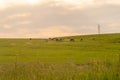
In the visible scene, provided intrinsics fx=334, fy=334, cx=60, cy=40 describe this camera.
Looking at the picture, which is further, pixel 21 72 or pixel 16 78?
pixel 21 72

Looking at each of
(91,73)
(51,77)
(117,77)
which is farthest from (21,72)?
(117,77)

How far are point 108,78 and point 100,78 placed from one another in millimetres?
256

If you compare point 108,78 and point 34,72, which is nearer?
point 108,78

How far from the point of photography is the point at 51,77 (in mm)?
10836

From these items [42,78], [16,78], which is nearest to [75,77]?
[42,78]

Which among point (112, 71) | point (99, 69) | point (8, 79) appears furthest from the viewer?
point (99, 69)

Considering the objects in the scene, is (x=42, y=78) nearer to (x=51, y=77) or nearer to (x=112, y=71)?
(x=51, y=77)

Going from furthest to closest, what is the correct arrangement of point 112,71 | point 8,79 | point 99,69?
point 99,69
point 112,71
point 8,79

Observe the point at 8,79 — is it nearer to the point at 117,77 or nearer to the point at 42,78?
the point at 42,78

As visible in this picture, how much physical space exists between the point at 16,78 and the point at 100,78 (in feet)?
8.76

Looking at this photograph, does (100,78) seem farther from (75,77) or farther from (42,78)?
(42,78)

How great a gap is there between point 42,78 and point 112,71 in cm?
241

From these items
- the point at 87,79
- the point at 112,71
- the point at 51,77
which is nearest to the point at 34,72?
the point at 51,77

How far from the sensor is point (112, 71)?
36.6 ft
